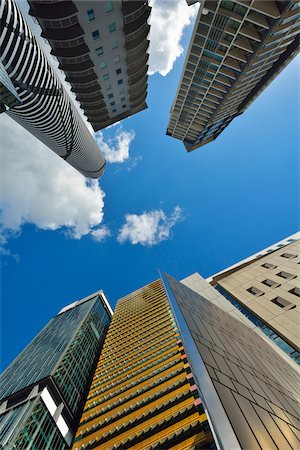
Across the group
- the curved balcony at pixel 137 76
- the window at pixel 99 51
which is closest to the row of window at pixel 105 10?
the window at pixel 99 51

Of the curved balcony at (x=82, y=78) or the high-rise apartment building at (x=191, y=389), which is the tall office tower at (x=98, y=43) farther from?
the high-rise apartment building at (x=191, y=389)

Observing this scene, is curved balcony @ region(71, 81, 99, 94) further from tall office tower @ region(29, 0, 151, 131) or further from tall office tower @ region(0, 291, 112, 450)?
tall office tower @ region(0, 291, 112, 450)

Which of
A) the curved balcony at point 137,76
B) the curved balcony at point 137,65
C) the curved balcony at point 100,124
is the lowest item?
the curved balcony at point 137,65

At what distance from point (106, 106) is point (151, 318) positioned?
50.8 meters

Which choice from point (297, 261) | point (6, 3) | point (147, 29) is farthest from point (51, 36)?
point (297, 261)

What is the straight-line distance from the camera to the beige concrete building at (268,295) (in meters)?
28.6

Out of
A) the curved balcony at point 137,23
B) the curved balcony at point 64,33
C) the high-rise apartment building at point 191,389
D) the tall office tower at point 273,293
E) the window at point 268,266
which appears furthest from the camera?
the window at point 268,266

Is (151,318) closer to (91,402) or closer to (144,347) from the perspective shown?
(144,347)

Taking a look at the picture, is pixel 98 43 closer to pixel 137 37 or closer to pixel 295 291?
pixel 137 37

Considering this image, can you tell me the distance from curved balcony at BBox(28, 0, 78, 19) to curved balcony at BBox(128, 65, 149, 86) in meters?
20.3

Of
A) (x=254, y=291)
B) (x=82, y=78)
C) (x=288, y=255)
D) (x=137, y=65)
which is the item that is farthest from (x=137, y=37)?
(x=254, y=291)

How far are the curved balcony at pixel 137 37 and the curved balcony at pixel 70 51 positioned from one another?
6956 mm

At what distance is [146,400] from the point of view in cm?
2281

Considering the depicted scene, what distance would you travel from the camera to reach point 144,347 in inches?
1374
